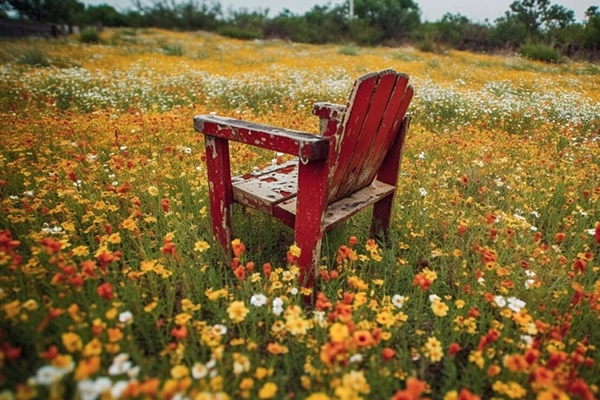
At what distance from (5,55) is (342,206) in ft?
43.2

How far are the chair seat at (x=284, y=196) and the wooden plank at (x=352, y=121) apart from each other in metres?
0.26

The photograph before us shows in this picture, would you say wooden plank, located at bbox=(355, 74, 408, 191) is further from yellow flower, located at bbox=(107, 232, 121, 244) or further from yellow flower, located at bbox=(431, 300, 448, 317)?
yellow flower, located at bbox=(107, 232, 121, 244)

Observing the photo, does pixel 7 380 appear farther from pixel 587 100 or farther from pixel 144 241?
pixel 587 100

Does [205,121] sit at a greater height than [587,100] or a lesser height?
greater

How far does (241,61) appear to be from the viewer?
13016mm

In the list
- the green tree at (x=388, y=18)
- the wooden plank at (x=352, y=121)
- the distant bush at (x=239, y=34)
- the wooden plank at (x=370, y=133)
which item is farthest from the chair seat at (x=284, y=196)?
the green tree at (x=388, y=18)

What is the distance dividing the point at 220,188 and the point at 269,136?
581 millimetres

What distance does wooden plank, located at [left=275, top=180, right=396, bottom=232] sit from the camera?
6.67 ft

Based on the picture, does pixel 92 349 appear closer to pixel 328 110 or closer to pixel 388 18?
pixel 328 110

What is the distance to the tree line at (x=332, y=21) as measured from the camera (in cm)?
2436

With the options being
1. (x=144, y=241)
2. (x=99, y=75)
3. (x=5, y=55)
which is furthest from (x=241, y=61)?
(x=144, y=241)

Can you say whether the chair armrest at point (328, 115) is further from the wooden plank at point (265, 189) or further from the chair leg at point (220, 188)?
the chair leg at point (220, 188)

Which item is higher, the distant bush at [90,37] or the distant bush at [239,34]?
the distant bush at [239,34]

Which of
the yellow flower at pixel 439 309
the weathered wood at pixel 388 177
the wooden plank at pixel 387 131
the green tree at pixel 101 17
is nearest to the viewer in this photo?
the yellow flower at pixel 439 309
